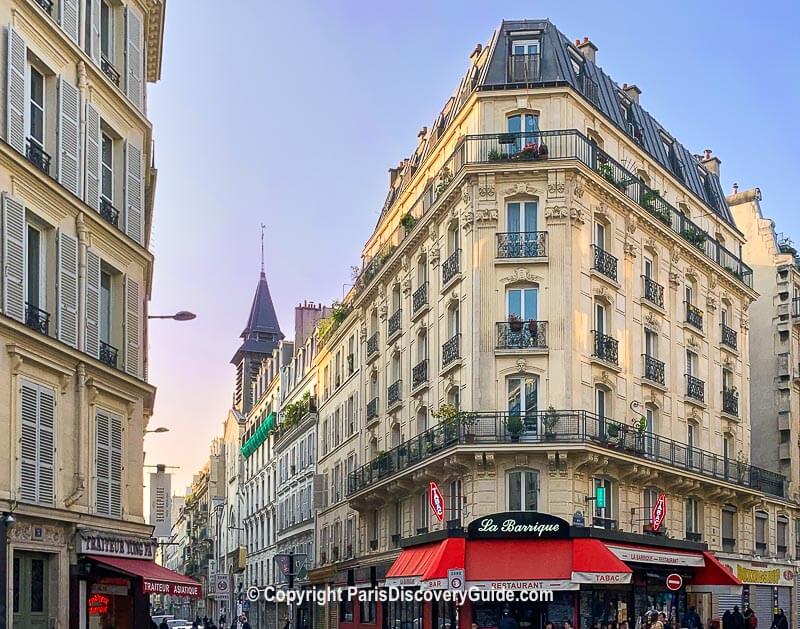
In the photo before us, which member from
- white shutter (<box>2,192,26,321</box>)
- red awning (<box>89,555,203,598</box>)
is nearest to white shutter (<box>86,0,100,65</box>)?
white shutter (<box>2,192,26,321</box>)

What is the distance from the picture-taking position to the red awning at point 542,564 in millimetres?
31781

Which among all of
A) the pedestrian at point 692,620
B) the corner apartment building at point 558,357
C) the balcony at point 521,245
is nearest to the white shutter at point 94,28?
the corner apartment building at point 558,357

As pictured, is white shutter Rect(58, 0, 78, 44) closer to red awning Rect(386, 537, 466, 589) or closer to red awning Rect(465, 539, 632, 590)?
red awning Rect(386, 537, 466, 589)

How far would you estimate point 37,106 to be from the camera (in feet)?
67.4

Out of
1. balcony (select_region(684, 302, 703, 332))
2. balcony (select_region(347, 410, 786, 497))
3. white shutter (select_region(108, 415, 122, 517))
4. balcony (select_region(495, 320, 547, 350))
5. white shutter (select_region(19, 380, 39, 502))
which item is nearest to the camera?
white shutter (select_region(19, 380, 39, 502))

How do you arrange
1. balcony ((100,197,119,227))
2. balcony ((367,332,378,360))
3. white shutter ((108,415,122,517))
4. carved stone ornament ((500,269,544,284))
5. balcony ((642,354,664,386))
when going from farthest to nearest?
balcony ((367,332,378,360))
balcony ((642,354,664,386))
carved stone ornament ((500,269,544,284))
balcony ((100,197,119,227))
white shutter ((108,415,122,517))

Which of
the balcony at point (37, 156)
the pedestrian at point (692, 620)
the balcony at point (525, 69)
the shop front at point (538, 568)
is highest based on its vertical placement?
the balcony at point (525, 69)

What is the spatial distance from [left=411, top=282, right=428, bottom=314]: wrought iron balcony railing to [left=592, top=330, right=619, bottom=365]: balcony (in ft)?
19.7

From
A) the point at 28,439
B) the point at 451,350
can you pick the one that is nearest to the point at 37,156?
the point at 28,439

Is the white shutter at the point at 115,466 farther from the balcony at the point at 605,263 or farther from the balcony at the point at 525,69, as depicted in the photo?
the balcony at the point at 525,69

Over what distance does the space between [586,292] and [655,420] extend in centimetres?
553

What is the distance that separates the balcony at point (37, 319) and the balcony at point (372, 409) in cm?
2489

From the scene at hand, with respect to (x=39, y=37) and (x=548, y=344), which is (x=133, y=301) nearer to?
(x=39, y=37)

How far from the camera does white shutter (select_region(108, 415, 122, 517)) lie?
2270 cm
